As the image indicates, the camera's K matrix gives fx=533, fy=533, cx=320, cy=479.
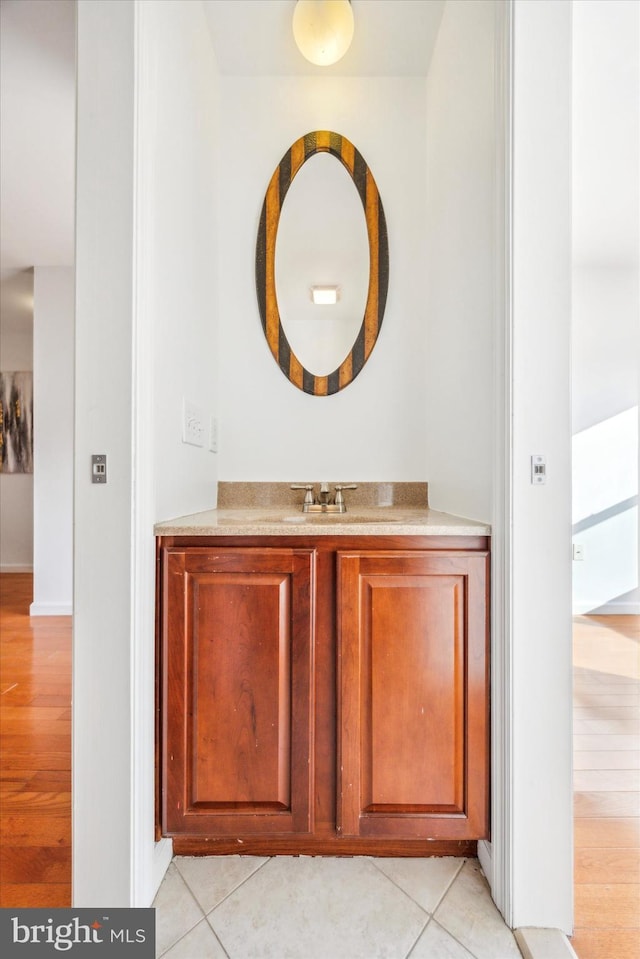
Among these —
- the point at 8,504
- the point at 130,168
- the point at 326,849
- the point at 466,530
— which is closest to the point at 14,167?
the point at 130,168

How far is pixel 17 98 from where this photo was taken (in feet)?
6.97

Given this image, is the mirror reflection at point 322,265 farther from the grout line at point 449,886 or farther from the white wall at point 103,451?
the grout line at point 449,886

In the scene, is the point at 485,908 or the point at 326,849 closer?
the point at 485,908

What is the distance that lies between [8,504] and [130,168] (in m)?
5.26

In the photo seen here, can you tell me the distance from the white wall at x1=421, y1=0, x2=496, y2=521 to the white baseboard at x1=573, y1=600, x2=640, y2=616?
2650 millimetres

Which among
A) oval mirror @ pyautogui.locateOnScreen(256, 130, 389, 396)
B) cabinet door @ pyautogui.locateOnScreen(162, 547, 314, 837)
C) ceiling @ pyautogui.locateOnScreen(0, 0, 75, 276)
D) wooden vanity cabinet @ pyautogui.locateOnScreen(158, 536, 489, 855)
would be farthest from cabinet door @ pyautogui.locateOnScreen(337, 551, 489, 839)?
ceiling @ pyautogui.locateOnScreen(0, 0, 75, 276)

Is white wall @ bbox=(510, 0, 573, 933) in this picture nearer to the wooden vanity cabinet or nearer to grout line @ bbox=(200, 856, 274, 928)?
the wooden vanity cabinet

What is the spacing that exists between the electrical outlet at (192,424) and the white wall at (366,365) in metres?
0.29

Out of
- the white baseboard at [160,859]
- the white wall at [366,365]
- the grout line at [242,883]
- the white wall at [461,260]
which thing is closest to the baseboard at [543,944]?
the grout line at [242,883]

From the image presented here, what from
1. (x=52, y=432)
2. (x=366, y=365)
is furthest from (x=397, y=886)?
(x=52, y=432)

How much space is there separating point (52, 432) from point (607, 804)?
12.9 feet

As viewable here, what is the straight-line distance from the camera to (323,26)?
1663 mm

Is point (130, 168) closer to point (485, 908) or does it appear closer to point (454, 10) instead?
point (454, 10)

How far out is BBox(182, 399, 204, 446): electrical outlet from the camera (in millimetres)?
1569
